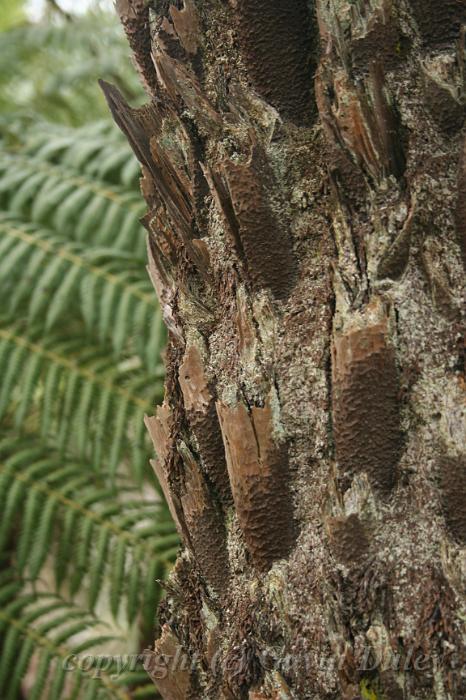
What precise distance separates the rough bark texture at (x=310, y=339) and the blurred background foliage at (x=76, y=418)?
1.15 meters

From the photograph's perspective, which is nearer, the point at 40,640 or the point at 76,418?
the point at 40,640

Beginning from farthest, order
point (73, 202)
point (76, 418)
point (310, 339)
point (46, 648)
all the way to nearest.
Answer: point (73, 202) → point (76, 418) → point (46, 648) → point (310, 339)

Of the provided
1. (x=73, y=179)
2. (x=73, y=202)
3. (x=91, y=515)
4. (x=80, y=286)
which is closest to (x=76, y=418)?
(x=91, y=515)

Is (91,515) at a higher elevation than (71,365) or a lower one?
lower

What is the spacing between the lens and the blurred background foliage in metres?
1.97

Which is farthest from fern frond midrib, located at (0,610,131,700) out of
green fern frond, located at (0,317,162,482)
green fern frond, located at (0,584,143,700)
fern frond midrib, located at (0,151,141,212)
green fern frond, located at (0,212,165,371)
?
fern frond midrib, located at (0,151,141,212)

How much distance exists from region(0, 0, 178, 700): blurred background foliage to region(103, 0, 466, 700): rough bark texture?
115 cm

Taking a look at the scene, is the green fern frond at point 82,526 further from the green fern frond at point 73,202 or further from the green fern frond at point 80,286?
the green fern frond at point 73,202

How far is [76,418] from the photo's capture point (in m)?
2.17

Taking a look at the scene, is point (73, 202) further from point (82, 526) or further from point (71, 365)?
point (82, 526)

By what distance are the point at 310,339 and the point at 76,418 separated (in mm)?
1529

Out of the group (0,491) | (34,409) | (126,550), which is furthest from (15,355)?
(126,550)

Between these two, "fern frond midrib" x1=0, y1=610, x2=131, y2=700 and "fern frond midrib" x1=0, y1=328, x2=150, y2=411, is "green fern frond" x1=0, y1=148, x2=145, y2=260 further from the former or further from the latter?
"fern frond midrib" x1=0, y1=610, x2=131, y2=700

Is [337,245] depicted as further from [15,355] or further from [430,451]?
[15,355]
